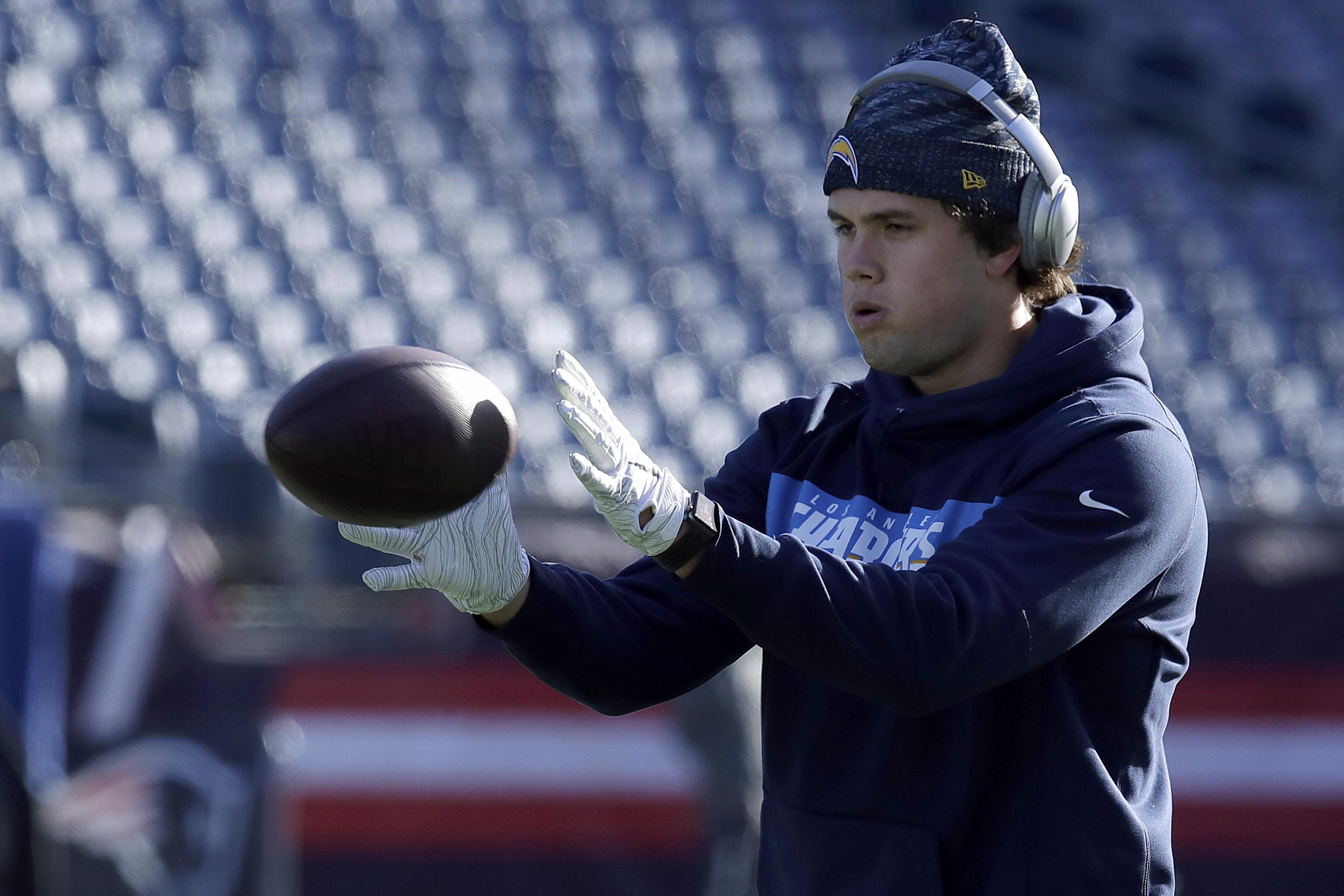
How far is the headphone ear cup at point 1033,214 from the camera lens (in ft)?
5.12

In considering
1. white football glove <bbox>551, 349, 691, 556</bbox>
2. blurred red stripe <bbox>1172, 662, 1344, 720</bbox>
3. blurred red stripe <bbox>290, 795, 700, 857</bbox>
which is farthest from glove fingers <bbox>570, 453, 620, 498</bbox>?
blurred red stripe <bbox>1172, 662, 1344, 720</bbox>

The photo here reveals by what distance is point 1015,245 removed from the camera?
1592 mm

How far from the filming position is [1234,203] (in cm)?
673

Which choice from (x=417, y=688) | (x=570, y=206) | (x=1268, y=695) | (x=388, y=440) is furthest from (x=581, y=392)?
(x=570, y=206)

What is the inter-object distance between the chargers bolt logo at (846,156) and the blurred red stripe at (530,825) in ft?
8.22

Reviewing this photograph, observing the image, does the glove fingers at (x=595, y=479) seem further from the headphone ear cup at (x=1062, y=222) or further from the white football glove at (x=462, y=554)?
the headphone ear cup at (x=1062, y=222)

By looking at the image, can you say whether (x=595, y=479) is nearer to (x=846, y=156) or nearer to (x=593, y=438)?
(x=593, y=438)

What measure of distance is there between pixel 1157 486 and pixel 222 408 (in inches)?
164

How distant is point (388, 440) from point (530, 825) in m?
2.53

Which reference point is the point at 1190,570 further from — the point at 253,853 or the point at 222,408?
the point at 222,408

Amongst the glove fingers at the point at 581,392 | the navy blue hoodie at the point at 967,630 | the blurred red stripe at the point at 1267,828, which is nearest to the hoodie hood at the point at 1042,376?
the navy blue hoodie at the point at 967,630

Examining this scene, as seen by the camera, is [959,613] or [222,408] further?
[222,408]

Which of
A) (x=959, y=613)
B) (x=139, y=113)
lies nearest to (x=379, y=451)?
(x=959, y=613)

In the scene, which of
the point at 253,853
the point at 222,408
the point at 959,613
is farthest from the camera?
the point at 222,408
